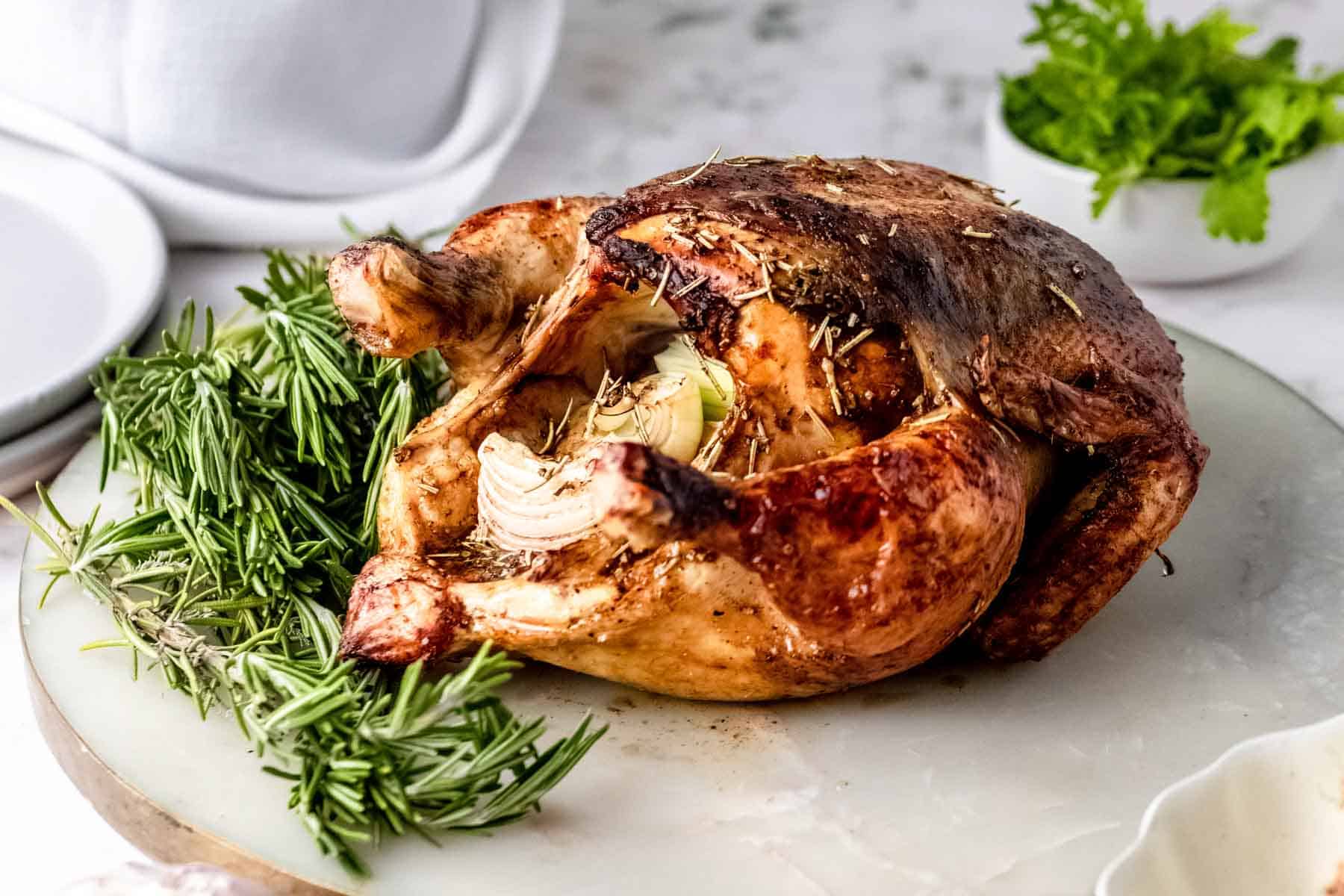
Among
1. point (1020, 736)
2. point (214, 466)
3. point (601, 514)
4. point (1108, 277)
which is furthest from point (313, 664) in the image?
point (1108, 277)

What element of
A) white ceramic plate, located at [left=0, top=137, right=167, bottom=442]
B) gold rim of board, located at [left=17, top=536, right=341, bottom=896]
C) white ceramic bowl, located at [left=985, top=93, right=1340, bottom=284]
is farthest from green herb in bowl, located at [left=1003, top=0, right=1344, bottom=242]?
gold rim of board, located at [left=17, top=536, right=341, bottom=896]

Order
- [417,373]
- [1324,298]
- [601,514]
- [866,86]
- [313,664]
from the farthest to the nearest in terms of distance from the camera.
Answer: [866,86], [1324,298], [417,373], [313,664], [601,514]

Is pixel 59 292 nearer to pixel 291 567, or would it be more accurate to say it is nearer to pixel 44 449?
pixel 44 449

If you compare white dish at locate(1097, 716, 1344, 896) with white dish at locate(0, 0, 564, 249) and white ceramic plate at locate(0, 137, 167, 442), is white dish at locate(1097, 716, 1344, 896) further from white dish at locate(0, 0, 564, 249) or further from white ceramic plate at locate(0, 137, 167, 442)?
white dish at locate(0, 0, 564, 249)

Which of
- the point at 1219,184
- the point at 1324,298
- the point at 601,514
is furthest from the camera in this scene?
the point at 1324,298

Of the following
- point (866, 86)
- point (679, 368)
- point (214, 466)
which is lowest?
point (866, 86)

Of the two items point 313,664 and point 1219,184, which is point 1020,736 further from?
point 1219,184
